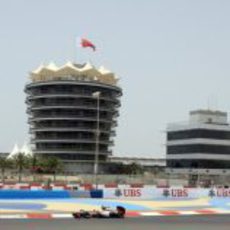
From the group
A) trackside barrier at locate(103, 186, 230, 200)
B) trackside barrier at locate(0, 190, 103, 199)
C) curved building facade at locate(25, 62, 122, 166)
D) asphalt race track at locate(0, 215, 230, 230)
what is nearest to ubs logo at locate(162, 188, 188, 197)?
trackside barrier at locate(103, 186, 230, 200)

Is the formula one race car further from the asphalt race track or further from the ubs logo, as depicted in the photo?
the ubs logo

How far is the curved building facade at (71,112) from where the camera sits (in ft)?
527

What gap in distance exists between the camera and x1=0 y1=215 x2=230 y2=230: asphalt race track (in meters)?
26.1

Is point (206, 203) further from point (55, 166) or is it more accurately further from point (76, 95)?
point (76, 95)

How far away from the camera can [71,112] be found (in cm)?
16062

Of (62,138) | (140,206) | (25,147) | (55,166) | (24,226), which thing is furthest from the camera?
(25,147)

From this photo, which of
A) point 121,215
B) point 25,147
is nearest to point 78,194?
point 121,215

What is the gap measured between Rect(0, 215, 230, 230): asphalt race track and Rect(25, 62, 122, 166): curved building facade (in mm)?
126806

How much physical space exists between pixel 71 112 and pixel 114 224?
438 ft

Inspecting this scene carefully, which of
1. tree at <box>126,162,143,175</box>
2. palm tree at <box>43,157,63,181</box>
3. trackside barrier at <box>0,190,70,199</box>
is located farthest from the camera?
tree at <box>126,162,143,175</box>

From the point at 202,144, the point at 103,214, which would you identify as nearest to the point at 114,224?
the point at 103,214

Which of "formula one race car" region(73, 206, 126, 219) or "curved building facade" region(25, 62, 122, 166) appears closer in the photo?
"formula one race car" region(73, 206, 126, 219)

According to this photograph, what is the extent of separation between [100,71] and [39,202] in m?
129

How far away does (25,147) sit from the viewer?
7008 inches
